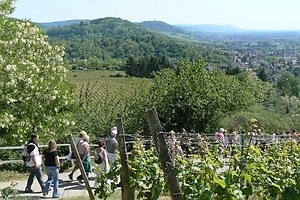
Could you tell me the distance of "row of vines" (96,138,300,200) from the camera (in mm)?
6559

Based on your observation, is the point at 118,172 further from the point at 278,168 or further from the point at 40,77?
the point at 40,77

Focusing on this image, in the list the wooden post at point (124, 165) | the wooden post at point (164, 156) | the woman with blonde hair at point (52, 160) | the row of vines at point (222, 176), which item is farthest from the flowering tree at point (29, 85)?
the wooden post at point (164, 156)

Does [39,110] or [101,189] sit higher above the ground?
[101,189]

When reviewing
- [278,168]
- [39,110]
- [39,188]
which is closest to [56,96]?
[39,110]

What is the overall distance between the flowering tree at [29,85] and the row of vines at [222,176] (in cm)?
1361

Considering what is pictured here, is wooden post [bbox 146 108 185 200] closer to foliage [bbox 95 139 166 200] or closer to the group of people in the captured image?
foliage [bbox 95 139 166 200]

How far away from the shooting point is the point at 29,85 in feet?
75.4

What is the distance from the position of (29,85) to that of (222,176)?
17.3 m

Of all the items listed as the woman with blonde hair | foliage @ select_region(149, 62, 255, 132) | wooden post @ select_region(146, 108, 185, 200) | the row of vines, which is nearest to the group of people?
the woman with blonde hair

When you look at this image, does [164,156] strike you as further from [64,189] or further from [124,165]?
[64,189]

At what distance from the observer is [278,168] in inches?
318

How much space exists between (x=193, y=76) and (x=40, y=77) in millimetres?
20616

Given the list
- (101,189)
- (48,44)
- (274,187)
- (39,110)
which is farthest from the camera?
(48,44)

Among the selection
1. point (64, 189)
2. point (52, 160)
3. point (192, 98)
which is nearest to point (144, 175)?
point (52, 160)
